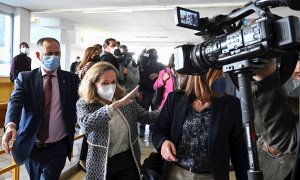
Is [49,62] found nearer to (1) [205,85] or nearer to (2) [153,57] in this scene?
(1) [205,85]

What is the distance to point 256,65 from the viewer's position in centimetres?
89

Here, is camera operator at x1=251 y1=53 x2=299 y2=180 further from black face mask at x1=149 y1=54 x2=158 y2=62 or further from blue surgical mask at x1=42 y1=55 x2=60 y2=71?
black face mask at x1=149 y1=54 x2=158 y2=62

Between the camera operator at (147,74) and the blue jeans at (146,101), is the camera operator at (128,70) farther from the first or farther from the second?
the blue jeans at (146,101)

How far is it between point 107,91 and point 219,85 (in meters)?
0.77

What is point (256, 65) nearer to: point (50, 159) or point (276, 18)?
point (276, 18)

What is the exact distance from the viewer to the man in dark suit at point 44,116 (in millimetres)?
2131

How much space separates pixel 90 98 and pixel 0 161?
2.21m

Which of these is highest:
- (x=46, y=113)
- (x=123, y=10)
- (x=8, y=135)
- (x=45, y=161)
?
(x=123, y=10)

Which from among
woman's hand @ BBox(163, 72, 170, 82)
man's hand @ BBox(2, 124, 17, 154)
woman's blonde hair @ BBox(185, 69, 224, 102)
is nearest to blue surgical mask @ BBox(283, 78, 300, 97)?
woman's blonde hair @ BBox(185, 69, 224, 102)

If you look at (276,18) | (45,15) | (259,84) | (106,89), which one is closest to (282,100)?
(259,84)

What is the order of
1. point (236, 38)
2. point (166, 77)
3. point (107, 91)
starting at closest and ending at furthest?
point (236, 38), point (107, 91), point (166, 77)

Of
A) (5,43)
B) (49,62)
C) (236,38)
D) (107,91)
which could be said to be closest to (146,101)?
(49,62)

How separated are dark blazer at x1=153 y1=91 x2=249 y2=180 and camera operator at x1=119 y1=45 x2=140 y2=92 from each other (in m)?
2.92

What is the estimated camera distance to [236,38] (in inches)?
35.0
